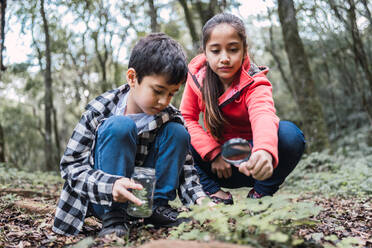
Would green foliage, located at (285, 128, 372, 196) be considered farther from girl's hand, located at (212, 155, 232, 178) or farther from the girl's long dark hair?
the girl's long dark hair

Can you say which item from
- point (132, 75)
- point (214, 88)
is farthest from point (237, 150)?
point (132, 75)

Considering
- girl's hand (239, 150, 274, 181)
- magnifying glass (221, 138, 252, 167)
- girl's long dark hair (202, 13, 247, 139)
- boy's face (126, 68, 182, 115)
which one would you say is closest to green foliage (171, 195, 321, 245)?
girl's hand (239, 150, 274, 181)

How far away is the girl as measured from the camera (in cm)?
247

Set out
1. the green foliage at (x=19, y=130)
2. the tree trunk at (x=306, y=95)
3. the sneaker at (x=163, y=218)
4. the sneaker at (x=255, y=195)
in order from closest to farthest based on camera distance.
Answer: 1. the sneaker at (x=163, y=218)
2. the sneaker at (x=255, y=195)
3. the tree trunk at (x=306, y=95)
4. the green foliage at (x=19, y=130)

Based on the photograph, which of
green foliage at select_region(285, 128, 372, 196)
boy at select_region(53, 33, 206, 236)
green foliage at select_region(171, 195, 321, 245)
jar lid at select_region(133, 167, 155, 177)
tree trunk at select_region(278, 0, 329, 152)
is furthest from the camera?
tree trunk at select_region(278, 0, 329, 152)

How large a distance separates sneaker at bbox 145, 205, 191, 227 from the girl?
52cm

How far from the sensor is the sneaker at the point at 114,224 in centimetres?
209

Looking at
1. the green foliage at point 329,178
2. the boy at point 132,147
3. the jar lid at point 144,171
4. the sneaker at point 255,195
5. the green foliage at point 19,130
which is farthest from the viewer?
the green foliage at point 19,130

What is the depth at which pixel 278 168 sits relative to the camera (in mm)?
2604

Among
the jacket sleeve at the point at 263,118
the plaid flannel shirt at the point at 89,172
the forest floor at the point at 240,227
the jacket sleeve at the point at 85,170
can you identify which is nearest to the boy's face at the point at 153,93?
the plaid flannel shirt at the point at 89,172

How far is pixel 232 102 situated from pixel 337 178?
434 centimetres

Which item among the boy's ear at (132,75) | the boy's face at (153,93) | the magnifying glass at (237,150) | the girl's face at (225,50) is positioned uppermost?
the girl's face at (225,50)

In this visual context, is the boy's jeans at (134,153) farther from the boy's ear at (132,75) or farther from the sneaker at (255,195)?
the sneaker at (255,195)

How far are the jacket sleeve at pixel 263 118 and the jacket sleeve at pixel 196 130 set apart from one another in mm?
466
